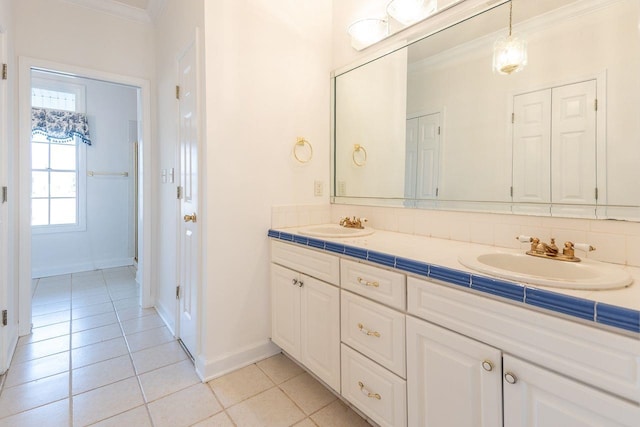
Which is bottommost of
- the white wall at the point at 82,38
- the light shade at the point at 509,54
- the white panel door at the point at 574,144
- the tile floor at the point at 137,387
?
the tile floor at the point at 137,387

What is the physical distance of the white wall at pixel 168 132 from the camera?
6.84 feet

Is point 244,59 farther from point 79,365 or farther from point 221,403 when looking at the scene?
point 79,365

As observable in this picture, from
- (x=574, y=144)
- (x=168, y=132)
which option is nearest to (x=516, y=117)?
(x=574, y=144)

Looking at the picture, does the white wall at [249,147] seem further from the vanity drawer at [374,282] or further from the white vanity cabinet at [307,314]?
the vanity drawer at [374,282]

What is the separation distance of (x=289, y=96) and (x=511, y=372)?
6.02 feet

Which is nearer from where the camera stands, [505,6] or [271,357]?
[505,6]

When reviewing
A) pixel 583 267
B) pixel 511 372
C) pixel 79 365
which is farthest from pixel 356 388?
pixel 79 365

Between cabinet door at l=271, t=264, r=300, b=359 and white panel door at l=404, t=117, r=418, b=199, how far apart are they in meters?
0.84

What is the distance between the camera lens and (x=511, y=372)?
857 millimetres

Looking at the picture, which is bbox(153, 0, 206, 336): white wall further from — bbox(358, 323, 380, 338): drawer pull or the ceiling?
bbox(358, 323, 380, 338): drawer pull

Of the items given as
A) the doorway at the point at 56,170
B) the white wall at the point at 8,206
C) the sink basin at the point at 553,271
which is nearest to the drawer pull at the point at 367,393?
the sink basin at the point at 553,271

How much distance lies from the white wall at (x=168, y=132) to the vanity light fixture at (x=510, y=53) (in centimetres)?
168

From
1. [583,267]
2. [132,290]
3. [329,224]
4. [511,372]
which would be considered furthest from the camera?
[132,290]

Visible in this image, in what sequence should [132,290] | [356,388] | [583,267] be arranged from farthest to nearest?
[132,290] < [356,388] < [583,267]
